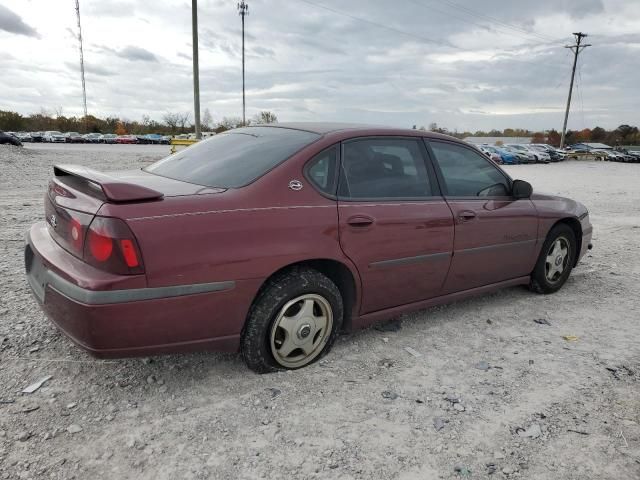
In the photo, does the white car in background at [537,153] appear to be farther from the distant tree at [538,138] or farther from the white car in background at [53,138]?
the white car in background at [53,138]

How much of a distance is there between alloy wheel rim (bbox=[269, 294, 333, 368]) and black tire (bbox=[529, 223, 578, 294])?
8.04ft

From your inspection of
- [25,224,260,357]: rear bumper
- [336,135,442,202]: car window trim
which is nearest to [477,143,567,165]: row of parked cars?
[336,135,442,202]: car window trim

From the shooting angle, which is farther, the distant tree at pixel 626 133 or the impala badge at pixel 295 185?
the distant tree at pixel 626 133

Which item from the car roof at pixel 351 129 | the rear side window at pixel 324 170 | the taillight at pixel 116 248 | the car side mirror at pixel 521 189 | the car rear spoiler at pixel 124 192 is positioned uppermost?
the car roof at pixel 351 129

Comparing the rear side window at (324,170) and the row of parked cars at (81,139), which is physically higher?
the rear side window at (324,170)

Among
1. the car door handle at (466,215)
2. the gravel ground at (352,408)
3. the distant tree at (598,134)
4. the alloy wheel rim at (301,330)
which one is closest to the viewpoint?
the gravel ground at (352,408)

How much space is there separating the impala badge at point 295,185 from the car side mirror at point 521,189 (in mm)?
2147

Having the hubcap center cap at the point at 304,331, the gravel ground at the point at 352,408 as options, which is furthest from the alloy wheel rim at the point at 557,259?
the hubcap center cap at the point at 304,331

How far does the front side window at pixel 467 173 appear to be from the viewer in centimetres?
376

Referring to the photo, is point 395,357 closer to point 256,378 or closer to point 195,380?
point 256,378

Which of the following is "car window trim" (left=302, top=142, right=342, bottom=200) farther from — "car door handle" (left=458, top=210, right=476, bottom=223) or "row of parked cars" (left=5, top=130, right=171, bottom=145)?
"row of parked cars" (left=5, top=130, right=171, bottom=145)

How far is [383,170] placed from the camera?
3.40 metres

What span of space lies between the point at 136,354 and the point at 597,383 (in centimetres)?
277

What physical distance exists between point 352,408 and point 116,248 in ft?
4.94
